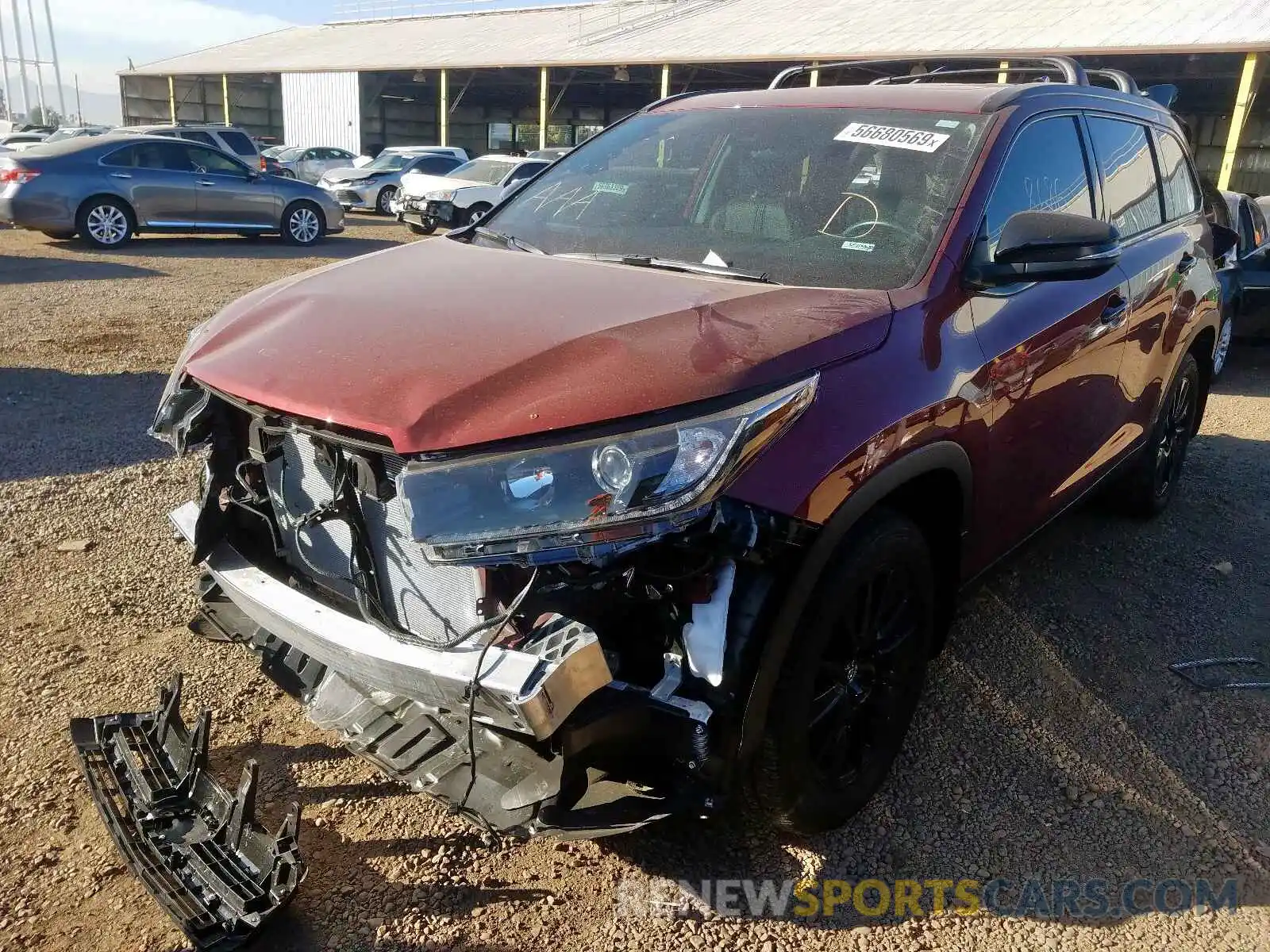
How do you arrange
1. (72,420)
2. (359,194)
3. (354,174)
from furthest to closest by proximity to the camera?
(354,174) → (359,194) → (72,420)

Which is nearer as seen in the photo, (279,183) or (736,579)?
(736,579)

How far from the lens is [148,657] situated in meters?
3.28

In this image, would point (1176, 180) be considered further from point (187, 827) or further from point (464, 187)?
point (464, 187)

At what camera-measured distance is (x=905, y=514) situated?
8.70ft

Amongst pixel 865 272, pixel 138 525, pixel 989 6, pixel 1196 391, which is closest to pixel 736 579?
pixel 865 272

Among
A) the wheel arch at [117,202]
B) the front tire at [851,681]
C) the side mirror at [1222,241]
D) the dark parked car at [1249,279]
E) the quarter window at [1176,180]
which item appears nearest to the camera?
the front tire at [851,681]

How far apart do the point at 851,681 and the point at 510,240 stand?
1838 millimetres

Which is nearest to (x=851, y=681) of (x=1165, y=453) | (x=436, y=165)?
(x=1165, y=453)

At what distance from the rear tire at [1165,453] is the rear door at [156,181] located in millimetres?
12850

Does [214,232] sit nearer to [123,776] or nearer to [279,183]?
[279,183]

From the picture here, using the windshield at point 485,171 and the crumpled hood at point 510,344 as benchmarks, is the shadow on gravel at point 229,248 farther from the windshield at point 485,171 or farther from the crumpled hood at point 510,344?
the crumpled hood at point 510,344

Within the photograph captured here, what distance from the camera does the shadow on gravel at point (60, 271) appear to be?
1066 cm

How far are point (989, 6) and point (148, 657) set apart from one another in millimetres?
22659

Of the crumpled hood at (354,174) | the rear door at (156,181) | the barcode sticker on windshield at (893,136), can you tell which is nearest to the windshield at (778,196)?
the barcode sticker on windshield at (893,136)
